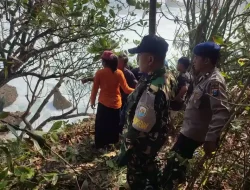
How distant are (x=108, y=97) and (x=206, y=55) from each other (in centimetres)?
197

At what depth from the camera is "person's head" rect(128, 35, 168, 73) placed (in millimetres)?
2408

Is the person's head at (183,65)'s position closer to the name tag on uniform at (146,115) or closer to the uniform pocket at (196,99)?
the uniform pocket at (196,99)

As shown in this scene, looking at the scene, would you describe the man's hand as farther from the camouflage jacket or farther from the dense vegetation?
the camouflage jacket

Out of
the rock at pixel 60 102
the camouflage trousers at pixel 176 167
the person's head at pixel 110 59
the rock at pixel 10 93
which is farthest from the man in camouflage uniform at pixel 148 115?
the rock at pixel 10 93

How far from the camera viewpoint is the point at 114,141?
4.54 meters

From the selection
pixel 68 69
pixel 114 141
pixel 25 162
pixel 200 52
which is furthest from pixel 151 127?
pixel 68 69

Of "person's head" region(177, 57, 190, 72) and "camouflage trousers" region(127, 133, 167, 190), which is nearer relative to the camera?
"camouflage trousers" region(127, 133, 167, 190)

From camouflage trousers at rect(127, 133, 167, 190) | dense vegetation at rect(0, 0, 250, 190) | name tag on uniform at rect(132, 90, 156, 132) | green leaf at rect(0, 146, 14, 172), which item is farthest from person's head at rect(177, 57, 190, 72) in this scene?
green leaf at rect(0, 146, 14, 172)

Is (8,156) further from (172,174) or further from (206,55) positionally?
(206,55)

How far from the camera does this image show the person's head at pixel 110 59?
13.4 feet

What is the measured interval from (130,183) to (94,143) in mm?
2192

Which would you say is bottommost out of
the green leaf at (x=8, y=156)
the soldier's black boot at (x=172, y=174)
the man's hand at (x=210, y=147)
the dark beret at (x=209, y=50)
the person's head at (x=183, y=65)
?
the soldier's black boot at (x=172, y=174)

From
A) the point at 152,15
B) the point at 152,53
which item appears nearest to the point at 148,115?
the point at 152,53

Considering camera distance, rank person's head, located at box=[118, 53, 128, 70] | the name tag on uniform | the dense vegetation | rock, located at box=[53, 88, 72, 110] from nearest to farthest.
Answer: the dense vegetation
the name tag on uniform
person's head, located at box=[118, 53, 128, 70]
rock, located at box=[53, 88, 72, 110]
